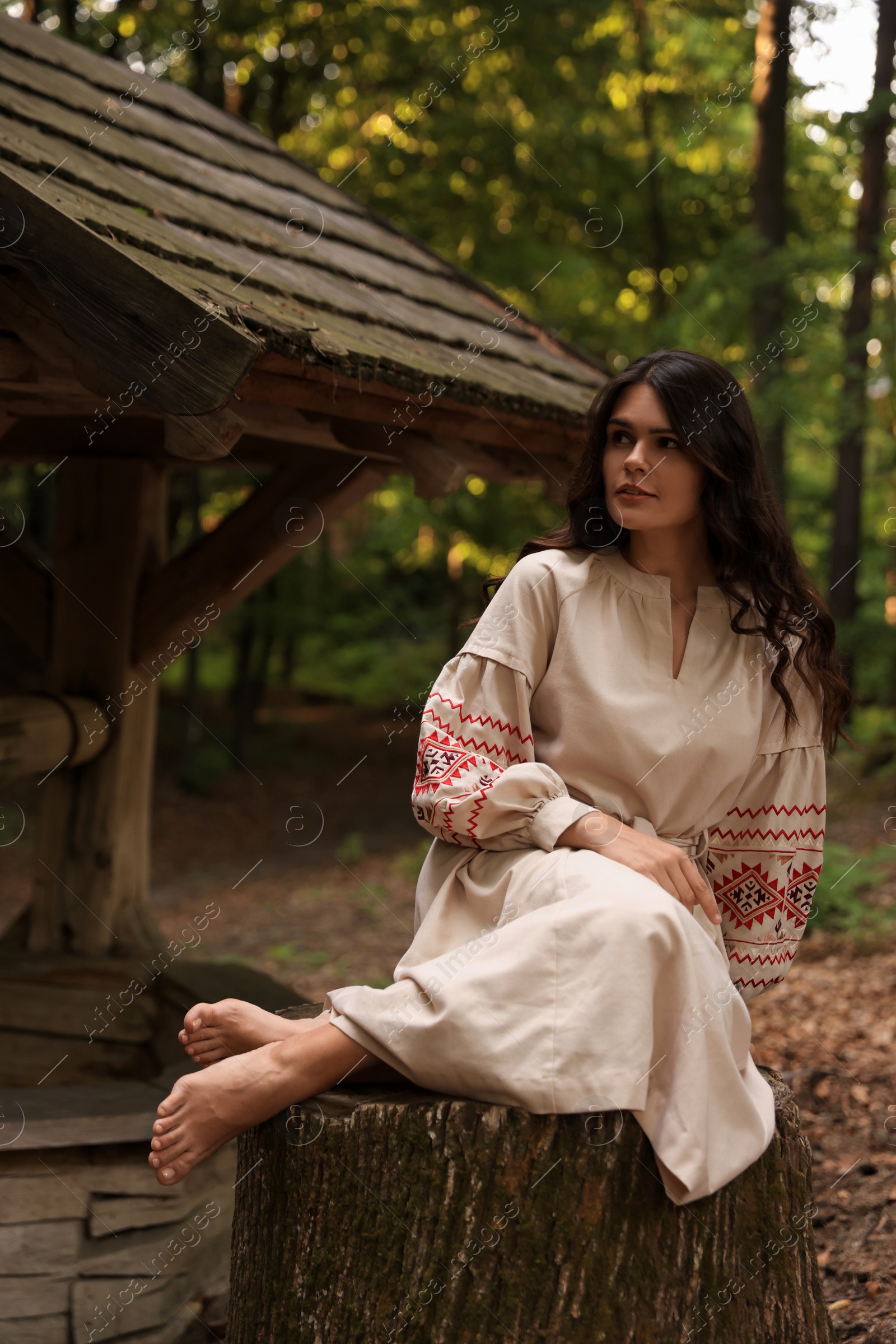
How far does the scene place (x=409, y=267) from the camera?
15.2ft

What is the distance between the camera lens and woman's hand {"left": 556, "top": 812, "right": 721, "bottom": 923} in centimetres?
215

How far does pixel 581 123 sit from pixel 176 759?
24.4 ft

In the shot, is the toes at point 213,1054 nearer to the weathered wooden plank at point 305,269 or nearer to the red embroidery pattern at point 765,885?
the red embroidery pattern at point 765,885

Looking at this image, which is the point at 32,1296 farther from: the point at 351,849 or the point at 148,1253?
the point at 351,849

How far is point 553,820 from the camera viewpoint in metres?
2.18

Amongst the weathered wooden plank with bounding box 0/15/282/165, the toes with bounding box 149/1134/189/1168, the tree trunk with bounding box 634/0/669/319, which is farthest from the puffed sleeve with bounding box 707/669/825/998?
the tree trunk with bounding box 634/0/669/319

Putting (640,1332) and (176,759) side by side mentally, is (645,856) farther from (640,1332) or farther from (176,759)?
(176,759)

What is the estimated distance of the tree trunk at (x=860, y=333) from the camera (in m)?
7.89

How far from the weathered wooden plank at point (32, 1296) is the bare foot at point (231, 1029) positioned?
1.45 metres

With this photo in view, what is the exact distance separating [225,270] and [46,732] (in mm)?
1909

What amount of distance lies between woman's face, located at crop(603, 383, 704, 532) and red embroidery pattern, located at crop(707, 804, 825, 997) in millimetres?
676

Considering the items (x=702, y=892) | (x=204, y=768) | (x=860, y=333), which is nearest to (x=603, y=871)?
(x=702, y=892)

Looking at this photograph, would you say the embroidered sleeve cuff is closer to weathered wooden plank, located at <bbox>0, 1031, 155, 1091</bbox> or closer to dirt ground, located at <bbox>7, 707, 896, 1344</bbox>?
dirt ground, located at <bbox>7, 707, 896, 1344</bbox>

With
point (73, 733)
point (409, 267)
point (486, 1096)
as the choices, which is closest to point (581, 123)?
point (409, 267)
